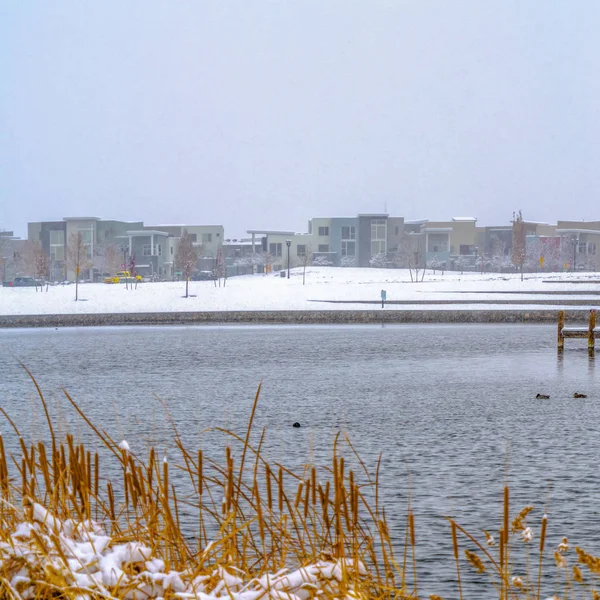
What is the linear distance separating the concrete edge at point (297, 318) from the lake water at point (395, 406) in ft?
35.6

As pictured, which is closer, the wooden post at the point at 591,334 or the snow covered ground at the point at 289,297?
the wooden post at the point at 591,334

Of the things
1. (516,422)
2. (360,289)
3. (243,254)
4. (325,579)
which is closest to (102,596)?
(325,579)

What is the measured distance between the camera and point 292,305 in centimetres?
6028

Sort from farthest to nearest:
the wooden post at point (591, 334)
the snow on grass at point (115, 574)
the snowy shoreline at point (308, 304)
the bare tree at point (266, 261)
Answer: the bare tree at point (266, 261)
the snowy shoreline at point (308, 304)
the wooden post at point (591, 334)
the snow on grass at point (115, 574)

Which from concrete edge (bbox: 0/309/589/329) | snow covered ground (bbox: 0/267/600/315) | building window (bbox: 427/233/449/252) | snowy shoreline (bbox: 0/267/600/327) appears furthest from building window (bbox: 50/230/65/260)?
concrete edge (bbox: 0/309/589/329)

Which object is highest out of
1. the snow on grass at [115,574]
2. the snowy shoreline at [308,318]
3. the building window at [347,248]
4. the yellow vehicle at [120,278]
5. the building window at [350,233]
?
the building window at [350,233]

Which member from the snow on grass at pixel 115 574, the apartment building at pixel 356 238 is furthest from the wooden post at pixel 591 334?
the apartment building at pixel 356 238

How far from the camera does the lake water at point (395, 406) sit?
410 inches

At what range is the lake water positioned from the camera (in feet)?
34.2

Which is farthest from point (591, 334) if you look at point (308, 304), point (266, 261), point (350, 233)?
point (350, 233)

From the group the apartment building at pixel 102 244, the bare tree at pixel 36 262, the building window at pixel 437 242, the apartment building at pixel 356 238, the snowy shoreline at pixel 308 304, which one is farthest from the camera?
the building window at pixel 437 242

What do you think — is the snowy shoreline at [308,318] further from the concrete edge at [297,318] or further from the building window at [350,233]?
the building window at [350,233]

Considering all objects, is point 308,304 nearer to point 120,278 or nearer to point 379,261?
point 120,278

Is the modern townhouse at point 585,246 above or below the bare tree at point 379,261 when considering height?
above
